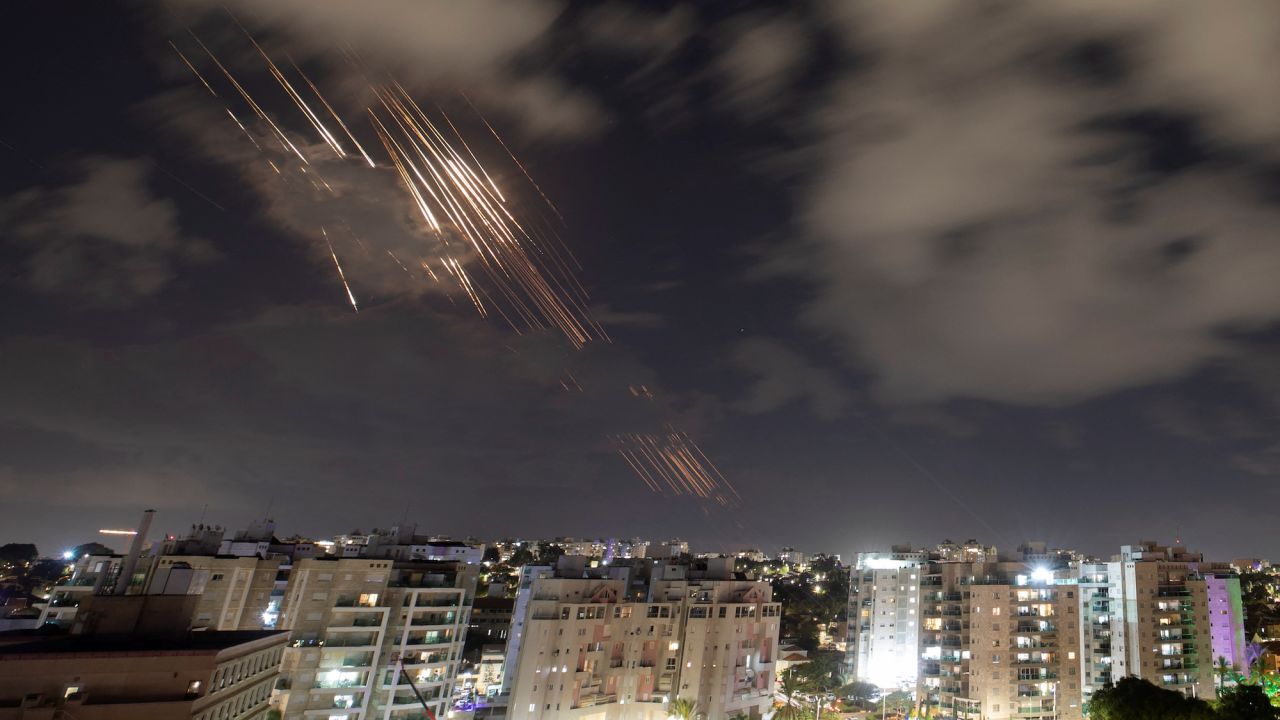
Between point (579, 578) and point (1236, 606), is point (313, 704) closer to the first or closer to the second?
point (579, 578)

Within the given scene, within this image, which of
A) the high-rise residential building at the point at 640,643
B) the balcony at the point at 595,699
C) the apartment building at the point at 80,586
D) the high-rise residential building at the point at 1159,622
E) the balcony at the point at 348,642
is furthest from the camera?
the high-rise residential building at the point at 1159,622

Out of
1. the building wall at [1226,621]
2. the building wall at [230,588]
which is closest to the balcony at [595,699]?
the building wall at [230,588]

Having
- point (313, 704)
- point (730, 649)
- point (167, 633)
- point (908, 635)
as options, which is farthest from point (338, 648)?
point (908, 635)

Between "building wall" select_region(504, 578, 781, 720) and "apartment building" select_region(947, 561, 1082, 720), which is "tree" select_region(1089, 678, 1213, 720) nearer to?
"apartment building" select_region(947, 561, 1082, 720)

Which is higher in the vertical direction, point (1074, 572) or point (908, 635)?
point (1074, 572)

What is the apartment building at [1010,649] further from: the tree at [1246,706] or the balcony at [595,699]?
the balcony at [595,699]

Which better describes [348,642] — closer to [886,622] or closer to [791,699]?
[791,699]
